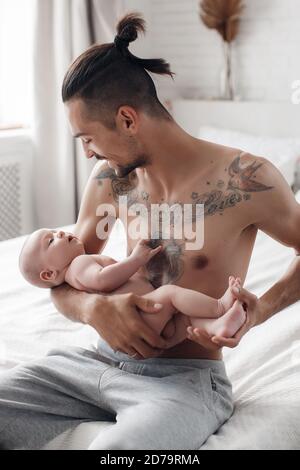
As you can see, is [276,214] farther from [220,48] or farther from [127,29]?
[220,48]

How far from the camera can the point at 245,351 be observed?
1633mm

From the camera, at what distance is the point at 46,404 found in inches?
49.8

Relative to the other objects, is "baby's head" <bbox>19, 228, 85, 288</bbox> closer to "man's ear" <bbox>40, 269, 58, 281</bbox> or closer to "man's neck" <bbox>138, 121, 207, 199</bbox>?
"man's ear" <bbox>40, 269, 58, 281</bbox>

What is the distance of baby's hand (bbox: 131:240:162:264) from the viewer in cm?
129

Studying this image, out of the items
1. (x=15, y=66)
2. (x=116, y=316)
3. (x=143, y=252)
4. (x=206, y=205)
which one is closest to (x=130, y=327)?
(x=116, y=316)

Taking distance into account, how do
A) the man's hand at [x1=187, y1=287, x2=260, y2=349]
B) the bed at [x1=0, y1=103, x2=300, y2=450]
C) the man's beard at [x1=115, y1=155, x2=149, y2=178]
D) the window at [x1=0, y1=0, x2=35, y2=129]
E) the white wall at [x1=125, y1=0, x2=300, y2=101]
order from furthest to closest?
the window at [x1=0, y1=0, x2=35, y2=129] → the white wall at [x1=125, y1=0, x2=300, y2=101] → the man's beard at [x1=115, y1=155, x2=149, y2=178] → the bed at [x1=0, y1=103, x2=300, y2=450] → the man's hand at [x1=187, y1=287, x2=260, y2=349]

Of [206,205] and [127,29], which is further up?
[127,29]

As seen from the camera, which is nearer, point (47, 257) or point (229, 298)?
point (229, 298)

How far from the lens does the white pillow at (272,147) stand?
2.82 m

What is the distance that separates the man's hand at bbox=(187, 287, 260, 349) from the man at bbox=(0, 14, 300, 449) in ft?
0.05

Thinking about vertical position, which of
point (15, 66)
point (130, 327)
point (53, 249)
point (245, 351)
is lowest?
point (245, 351)

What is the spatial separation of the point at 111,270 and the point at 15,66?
2441 mm

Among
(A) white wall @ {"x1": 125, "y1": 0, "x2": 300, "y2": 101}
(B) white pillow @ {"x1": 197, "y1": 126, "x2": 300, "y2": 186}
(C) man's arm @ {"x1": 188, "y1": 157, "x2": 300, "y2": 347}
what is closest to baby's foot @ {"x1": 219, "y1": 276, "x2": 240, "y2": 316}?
(C) man's arm @ {"x1": 188, "y1": 157, "x2": 300, "y2": 347}

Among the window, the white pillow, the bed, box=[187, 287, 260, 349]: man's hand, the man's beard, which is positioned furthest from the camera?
the window
